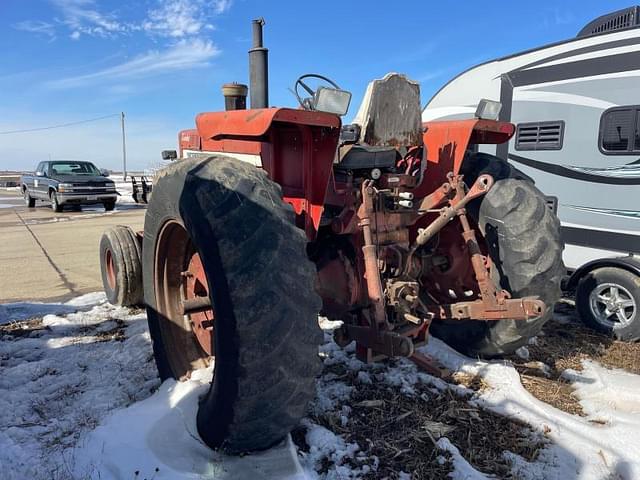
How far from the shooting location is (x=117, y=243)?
4688mm

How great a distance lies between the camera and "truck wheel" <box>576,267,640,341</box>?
15.0 feet

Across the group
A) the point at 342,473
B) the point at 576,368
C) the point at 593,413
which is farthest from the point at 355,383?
the point at 576,368

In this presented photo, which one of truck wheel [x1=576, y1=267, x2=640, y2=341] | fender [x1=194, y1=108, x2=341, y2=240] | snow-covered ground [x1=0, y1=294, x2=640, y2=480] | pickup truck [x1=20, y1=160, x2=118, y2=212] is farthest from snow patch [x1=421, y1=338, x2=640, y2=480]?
pickup truck [x1=20, y1=160, x2=118, y2=212]

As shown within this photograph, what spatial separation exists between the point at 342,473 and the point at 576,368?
2356mm

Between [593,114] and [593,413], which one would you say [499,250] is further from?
[593,114]

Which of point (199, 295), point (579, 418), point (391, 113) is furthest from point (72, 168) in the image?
point (579, 418)

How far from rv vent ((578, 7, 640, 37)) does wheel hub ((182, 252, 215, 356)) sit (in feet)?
17.8

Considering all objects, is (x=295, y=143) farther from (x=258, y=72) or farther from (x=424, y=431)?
(x=424, y=431)

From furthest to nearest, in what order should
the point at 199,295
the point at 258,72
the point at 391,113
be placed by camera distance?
the point at 258,72 → the point at 199,295 → the point at 391,113

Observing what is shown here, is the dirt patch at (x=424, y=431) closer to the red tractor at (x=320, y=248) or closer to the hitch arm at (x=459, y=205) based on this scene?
the red tractor at (x=320, y=248)

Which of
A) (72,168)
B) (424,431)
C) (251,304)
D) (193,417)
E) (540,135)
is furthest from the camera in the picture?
(72,168)

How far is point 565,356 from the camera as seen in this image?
3912mm

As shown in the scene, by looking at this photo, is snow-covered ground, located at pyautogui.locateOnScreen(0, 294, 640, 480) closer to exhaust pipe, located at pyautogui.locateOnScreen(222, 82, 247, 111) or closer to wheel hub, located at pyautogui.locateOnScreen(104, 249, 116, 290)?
wheel hub, located at pyautogui.locateOnScreen(104, 249, 116, 290)

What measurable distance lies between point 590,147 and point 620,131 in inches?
12.8
